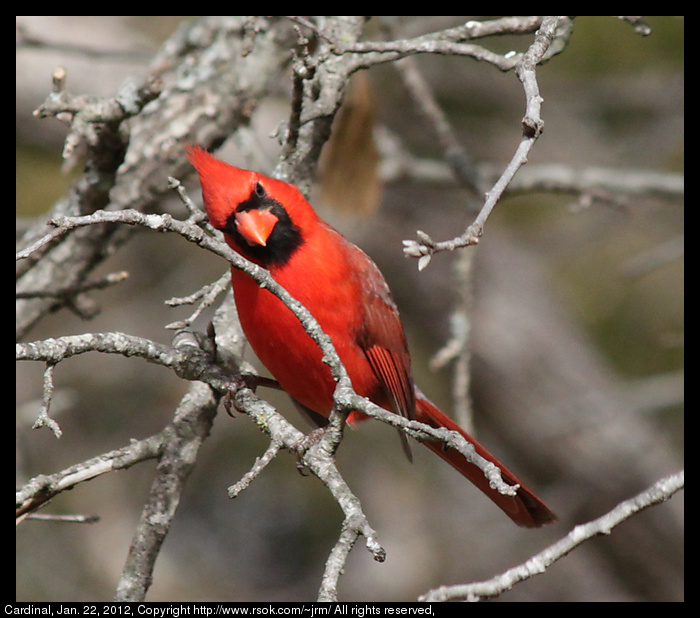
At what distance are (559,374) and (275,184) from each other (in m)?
3.27

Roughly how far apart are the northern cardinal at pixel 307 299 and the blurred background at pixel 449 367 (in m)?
2.03

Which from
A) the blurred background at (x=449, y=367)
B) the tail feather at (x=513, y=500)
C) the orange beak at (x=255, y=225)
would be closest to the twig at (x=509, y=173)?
the orange beak at (x=255, y=225)

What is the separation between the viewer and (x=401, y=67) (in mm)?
3670

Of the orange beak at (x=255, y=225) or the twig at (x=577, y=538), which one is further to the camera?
the orange beak at (x=255, y=225)

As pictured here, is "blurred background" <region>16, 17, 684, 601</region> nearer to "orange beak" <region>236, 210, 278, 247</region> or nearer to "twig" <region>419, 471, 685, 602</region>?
"orange beak" <region>236, 210, 278, 247</region>

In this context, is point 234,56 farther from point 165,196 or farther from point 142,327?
point 142,327

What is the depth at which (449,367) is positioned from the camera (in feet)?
19.3

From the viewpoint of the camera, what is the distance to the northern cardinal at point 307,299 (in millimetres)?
2680

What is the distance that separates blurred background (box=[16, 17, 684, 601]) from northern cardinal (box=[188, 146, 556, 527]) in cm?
203

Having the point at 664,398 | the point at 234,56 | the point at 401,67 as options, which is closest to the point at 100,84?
the point at 234,56

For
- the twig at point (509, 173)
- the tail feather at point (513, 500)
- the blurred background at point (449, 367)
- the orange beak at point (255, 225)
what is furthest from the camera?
the blurred background at point (449, 367)

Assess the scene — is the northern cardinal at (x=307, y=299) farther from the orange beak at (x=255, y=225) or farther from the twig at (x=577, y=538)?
the twig at (x=577, y=538)

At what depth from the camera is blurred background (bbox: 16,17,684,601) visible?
5320mm

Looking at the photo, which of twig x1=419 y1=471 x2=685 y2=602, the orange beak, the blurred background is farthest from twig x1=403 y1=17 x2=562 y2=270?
the blurred background
